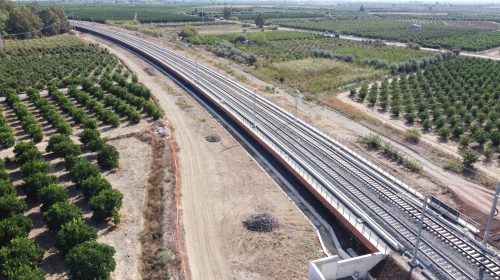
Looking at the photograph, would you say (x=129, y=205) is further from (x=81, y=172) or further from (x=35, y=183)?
(x=35, y=183)

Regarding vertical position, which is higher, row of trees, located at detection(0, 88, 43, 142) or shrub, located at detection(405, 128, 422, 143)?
row of trees, located at detection(0, 88, 43, 142)

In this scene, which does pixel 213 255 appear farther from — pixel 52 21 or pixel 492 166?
pixel 52 21

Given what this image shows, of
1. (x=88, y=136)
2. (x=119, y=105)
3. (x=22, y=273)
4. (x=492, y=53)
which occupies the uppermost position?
(x=119, y=105)

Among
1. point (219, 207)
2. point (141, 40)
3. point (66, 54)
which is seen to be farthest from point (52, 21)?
point (219, 207)

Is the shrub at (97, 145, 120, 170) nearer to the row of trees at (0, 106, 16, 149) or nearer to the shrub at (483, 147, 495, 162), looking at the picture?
the row of trees at (0, 106, 16, 149)

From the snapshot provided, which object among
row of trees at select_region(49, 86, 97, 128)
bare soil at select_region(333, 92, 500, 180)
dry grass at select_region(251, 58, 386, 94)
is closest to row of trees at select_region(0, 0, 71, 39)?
row of trees at select_region(49, 86, 97, 128)

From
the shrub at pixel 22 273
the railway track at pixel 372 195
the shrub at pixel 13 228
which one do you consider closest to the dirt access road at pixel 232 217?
the railway track at pixel 372 195

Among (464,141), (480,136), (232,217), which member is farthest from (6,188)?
(480,136)
